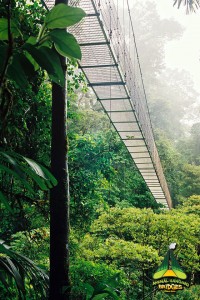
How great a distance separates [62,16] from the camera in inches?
15.2

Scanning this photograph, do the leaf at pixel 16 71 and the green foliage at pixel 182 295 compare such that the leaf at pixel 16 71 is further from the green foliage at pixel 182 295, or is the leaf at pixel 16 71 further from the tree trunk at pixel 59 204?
the green foliage at pixel 182 295

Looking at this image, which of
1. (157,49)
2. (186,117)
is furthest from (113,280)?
(157,49)

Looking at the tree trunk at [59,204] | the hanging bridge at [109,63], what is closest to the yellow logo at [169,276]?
the hanging bridge at [109,63]

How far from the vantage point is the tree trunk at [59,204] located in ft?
5.46

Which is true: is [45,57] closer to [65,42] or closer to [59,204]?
[65,42]

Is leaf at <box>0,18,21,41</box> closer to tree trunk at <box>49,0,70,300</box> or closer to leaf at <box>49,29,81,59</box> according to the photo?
leaf at <box>49,29,81,59</box>

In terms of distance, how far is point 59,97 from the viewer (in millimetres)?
1905

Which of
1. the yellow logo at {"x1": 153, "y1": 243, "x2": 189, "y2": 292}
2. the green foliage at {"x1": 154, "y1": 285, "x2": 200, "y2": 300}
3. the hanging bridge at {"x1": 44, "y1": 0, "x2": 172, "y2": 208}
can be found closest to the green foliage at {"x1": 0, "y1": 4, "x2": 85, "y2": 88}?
the hanging bridge at {"x1": 44, "y1": 0, "x2": 172, "y2": 208}

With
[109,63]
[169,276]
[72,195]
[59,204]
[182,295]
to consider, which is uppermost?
[109,63]

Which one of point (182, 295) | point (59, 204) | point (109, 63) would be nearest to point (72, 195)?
point (109, 63)

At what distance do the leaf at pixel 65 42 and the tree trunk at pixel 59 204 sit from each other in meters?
1.33

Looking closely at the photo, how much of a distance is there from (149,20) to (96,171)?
26.7 meters

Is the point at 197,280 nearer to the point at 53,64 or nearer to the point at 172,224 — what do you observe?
the point at 172,224

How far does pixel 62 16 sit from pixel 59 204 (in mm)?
1461
